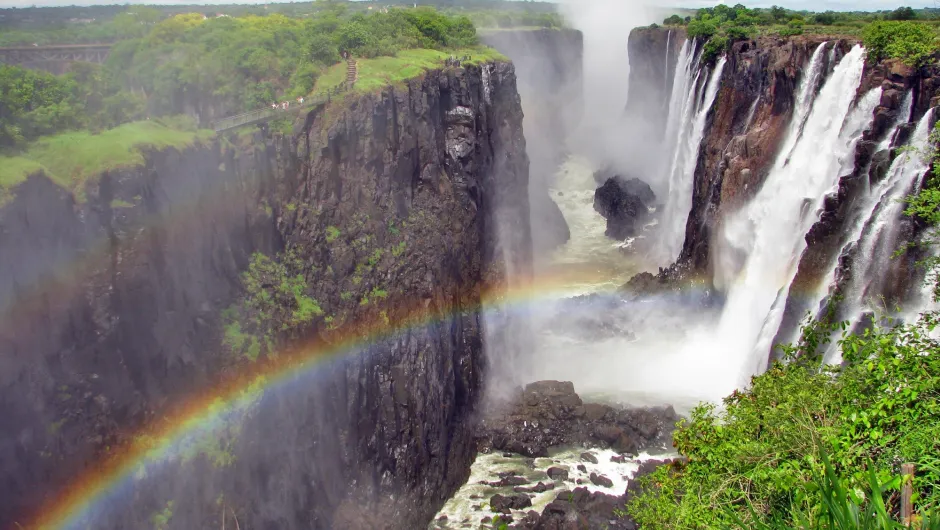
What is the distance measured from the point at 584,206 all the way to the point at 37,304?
49.1 meters

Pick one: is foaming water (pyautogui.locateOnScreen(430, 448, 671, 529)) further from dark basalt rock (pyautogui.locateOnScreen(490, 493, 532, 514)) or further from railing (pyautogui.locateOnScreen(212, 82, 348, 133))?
railing (pyautogui.locateOnScreen(212, 82, 348, 133))

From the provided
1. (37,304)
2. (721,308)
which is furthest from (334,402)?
(721,308)

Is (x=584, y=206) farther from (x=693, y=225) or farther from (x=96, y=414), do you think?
(x=96, y=414)

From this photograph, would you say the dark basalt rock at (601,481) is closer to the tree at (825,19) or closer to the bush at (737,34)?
the bush at (737,34)

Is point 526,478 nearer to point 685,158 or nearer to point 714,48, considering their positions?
point 685,158

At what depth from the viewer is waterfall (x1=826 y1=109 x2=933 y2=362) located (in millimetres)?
23109

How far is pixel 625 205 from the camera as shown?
5441 cm

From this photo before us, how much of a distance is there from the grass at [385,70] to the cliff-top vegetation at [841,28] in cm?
1781

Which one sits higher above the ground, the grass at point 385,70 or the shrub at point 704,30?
the shrub at point 704,30

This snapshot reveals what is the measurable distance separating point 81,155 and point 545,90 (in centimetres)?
5859

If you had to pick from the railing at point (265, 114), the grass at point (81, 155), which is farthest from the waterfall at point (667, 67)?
the grass at point (81, 155)

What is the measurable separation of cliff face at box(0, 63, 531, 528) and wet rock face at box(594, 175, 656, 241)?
18.0 metres

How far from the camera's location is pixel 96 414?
800 inches

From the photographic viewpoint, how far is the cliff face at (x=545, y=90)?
67000mm
